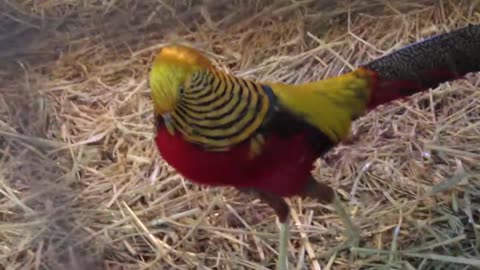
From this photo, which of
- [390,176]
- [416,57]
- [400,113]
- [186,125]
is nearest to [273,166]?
[186,125]

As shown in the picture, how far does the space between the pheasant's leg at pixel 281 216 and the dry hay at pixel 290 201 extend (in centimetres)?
7

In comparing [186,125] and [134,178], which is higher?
[186,125]

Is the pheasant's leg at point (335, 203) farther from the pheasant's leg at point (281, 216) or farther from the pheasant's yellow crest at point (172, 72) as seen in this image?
the pheasant's yellow crest at point (172, 72)

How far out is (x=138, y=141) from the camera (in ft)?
7.94

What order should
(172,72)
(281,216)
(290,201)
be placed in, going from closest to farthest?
(172,72) < (281,216) < (290,201)

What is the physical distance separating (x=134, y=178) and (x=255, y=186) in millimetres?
679

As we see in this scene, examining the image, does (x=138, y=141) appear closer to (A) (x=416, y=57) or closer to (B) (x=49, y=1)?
(A) (x=416, y=57)

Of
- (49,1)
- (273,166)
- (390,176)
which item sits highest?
(49,1)

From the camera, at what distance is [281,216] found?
6.13ft

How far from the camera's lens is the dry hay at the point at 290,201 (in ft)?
6.46

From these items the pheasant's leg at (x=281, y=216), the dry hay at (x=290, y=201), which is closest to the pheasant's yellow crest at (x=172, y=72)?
the dry hay at (x=290, y=201)

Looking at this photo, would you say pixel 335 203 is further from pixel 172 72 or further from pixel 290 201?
pixel 172 72

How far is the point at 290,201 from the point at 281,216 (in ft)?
0.94

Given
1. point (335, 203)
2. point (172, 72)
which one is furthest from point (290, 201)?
point (172, 72)
